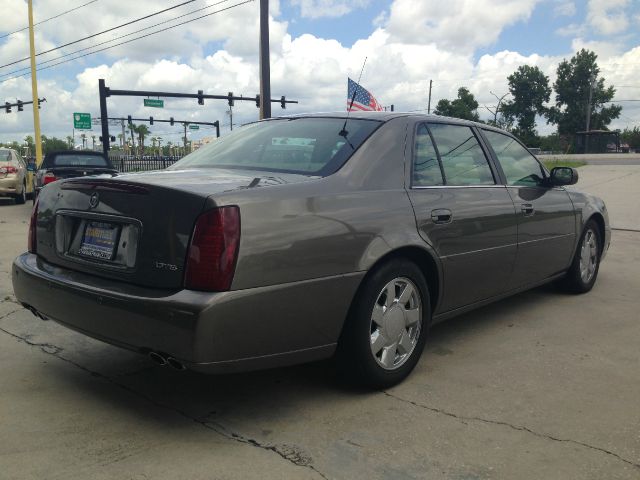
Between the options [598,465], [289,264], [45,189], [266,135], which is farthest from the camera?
[266,135]

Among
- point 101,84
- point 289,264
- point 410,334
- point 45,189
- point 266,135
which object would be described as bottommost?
point 410,334

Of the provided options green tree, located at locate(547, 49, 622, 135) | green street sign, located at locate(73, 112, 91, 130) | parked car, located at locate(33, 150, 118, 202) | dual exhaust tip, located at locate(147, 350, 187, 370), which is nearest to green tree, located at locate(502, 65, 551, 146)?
green tree, located at locate(547, 49, 622, 135)

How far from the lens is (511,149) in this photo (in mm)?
4625

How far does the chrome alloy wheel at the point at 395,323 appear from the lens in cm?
315

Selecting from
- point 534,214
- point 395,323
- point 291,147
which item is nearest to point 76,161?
point 291,147

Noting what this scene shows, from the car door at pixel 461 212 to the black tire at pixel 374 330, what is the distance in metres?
0.26

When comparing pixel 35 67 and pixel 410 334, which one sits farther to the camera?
pixel 35 67

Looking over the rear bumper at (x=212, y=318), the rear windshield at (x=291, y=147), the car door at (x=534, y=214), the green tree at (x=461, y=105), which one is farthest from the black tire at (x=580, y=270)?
the green tree at (x=461, y=105)

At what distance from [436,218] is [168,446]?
1.90 metres

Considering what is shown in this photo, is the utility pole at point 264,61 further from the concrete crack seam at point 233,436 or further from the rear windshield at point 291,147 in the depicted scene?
the concrete crack seam at point 233,436

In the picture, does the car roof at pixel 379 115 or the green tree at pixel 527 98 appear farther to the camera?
the green tree at pixel 527 98

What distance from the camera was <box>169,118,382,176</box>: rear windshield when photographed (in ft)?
10.7

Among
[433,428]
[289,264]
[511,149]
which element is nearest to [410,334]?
[433,428]

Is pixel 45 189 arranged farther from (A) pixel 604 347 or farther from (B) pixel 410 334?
(A) pixel 604 347
